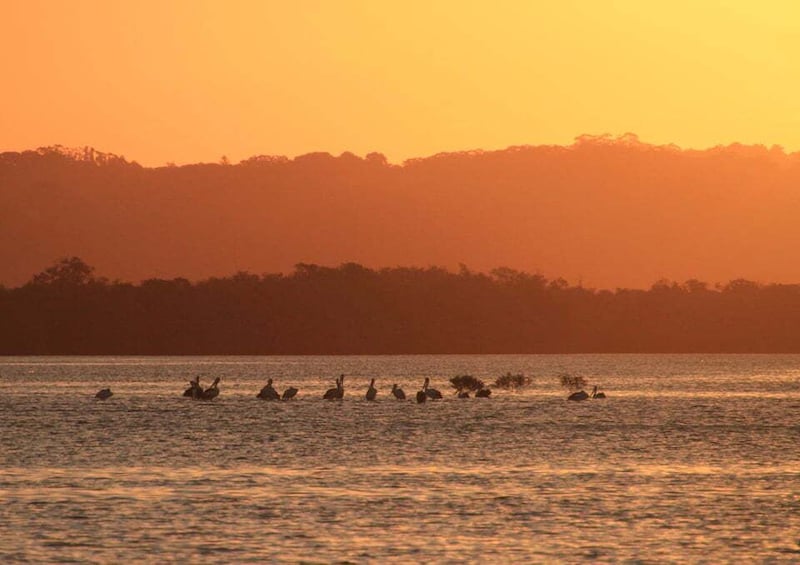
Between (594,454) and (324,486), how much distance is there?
1601cm

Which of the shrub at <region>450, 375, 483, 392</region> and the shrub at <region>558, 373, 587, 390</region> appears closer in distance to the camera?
the shrub at <region>450, 375, 483, 392</region>

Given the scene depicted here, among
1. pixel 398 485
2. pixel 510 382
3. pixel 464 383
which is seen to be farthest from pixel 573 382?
pixel 398 485

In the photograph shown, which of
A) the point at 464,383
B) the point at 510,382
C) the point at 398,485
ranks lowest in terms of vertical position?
the point at 398,485

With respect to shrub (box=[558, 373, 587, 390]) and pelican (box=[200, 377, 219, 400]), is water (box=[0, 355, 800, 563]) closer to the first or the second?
pelican (box=[200, 377, 219, 400])

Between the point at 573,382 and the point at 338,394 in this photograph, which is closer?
the point at 338,394

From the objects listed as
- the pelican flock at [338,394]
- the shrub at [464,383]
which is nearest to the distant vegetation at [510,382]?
the shrub at [464,383]

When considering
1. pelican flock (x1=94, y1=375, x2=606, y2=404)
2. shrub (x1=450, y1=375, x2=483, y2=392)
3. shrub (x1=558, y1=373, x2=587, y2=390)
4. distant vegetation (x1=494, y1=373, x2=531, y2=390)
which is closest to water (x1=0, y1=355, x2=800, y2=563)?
pelican flock (x1=94, y1=375, x2=606, y2=404)

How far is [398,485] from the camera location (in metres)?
49.0

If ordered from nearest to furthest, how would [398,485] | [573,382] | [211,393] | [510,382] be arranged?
[398,485]
[211,393]
[573,382]
[510,382]

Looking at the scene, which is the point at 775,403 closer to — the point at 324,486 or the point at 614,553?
the point at 324,486

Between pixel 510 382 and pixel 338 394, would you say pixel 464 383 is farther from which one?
pixel 510 382

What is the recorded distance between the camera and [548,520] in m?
40.2

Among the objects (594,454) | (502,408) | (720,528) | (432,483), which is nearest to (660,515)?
(720,528)

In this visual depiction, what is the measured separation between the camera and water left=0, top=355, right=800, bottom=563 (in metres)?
36.2
